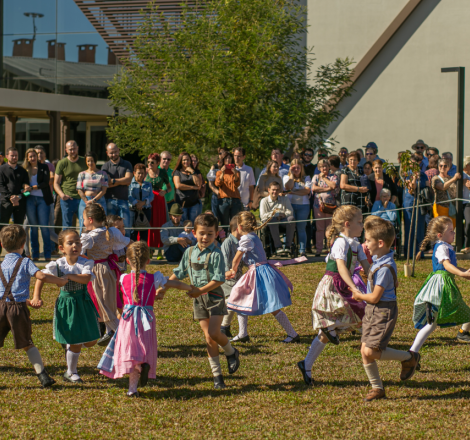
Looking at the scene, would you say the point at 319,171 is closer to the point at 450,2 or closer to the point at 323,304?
the point at 323,304

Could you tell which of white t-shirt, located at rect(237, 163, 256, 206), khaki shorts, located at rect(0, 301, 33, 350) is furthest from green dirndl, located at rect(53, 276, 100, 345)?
white t-shirt, located at rect(237, 163, 256, 206)

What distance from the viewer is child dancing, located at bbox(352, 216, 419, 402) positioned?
15.8 feet

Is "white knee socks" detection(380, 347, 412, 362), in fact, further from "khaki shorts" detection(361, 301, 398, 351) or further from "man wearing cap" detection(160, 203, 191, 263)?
"man wearing cap" detection(160, 203, 191, 263)

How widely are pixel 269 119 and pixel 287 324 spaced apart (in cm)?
1007

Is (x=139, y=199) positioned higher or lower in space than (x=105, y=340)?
higher

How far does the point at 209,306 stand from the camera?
5.32m

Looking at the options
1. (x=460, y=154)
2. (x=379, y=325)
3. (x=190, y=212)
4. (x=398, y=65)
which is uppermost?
(x=398, y=65)

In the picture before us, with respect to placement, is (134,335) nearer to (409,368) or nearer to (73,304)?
(73,304)

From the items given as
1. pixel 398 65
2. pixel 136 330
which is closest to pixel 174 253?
pixel 136 330

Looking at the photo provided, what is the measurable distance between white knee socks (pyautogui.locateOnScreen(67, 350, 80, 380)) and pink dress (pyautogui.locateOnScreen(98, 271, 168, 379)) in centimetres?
45

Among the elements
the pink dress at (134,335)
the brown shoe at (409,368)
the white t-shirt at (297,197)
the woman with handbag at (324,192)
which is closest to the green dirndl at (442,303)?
the brown shoe at (409,368)

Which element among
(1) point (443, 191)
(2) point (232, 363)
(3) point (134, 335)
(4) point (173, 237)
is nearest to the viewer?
(3) point (134, 335)

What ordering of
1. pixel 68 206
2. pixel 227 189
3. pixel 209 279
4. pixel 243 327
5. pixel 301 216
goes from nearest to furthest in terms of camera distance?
pixel 209 279, pixel 243 327, pixel 68 206, pixel 227 189, pixel 301 216

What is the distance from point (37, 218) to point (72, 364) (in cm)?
682
